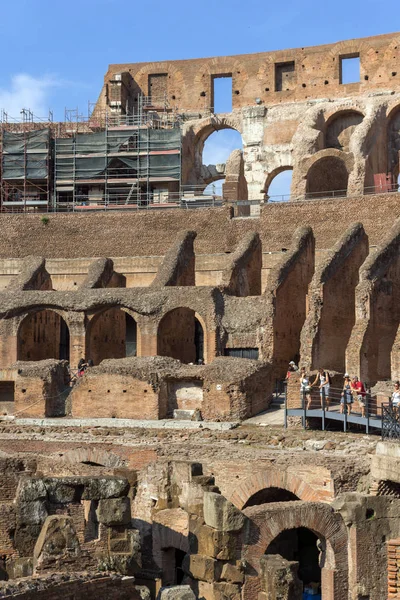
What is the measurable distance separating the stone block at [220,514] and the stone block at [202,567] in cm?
48

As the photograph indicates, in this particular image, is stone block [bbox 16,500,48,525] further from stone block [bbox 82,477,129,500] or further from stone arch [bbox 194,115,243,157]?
stone arch [bbox 194,115,243,157]

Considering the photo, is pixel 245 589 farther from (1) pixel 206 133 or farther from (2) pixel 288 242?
(1) pixel 206 133

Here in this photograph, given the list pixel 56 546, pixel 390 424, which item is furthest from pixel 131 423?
pixel 56 546

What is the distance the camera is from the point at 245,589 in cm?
1431

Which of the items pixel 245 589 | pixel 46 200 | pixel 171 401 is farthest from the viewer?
pixel 46 200

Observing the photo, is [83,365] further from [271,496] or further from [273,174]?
[273,174]

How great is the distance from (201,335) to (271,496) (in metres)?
15.5

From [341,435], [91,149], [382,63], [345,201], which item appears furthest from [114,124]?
[341,435]

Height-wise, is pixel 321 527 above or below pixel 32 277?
below

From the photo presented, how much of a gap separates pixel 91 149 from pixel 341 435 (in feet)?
92.3

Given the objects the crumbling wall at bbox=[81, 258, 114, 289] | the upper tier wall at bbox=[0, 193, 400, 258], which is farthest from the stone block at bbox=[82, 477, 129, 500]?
the upper tier wall at bbox=[0, 193, 400, 258]

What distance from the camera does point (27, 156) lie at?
46.6m

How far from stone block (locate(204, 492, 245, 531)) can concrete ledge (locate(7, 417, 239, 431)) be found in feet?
30.9

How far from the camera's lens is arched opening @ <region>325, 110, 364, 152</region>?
47000mm
